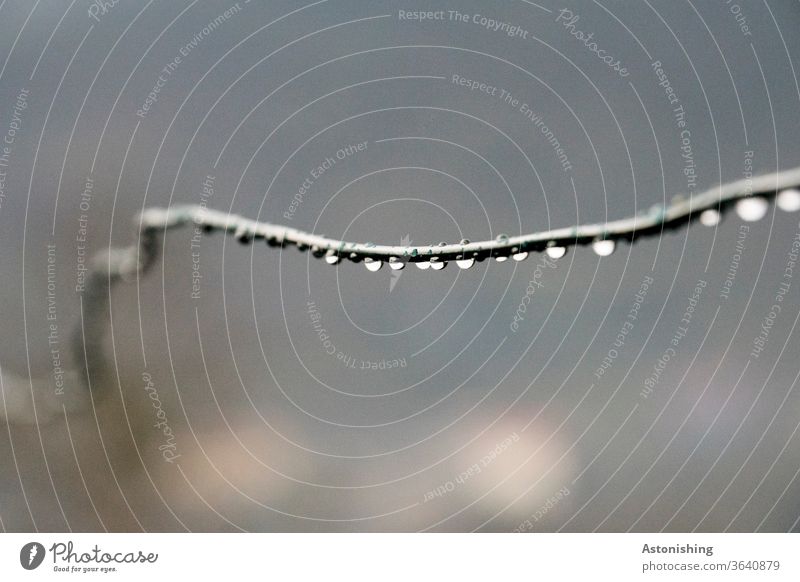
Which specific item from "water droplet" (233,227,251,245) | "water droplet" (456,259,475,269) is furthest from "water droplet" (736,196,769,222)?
"water droplet" (233,227,251,245)

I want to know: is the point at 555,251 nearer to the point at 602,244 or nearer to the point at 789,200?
the point at 602,244

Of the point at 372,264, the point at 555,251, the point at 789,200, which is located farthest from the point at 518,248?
the point at 789,200

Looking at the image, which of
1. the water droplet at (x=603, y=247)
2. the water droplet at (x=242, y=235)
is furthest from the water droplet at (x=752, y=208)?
the water droplet at (x=242, y=235)

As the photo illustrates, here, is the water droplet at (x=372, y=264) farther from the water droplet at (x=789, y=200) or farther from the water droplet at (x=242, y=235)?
the water droplet at (x=789, y=200)
